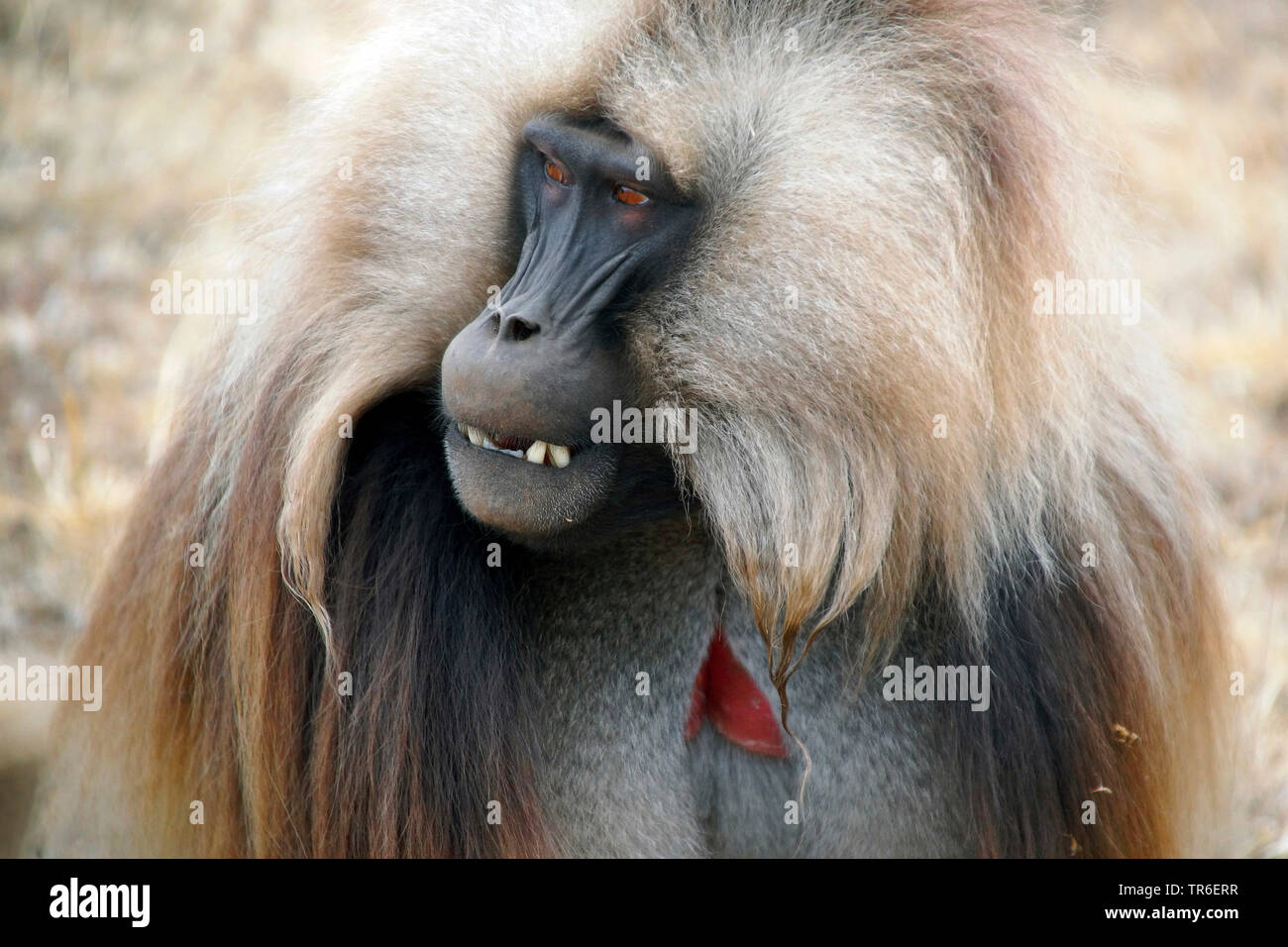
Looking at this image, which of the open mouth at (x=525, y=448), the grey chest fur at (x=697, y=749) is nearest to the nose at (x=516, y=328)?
the open mouth at (x=525, y=448)

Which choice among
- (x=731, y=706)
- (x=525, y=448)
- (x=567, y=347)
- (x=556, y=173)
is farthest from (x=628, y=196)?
(x=731, y=706)

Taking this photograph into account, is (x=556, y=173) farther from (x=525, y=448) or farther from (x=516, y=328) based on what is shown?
(x=525, y=448)

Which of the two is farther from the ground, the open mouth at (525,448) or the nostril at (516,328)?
the nostril at (516,328)

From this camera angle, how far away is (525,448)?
2.50 meters

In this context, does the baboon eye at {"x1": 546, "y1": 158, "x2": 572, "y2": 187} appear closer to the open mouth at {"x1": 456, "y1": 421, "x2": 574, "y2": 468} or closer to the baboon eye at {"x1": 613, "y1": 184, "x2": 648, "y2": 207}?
the baboon eye at {"x1": 613, "y1": 184, "x2": 648, "y2": 207}

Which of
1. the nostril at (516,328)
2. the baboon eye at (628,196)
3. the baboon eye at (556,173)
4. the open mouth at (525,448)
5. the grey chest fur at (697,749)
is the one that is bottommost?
the grey chest fur at (697,749)

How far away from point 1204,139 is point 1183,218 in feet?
1.37

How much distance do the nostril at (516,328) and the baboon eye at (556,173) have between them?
0.31 meters

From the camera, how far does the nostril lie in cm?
241

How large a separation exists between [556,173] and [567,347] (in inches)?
14.1

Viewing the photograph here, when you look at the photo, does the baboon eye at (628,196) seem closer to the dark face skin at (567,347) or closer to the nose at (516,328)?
the dark face skin at (567,347)

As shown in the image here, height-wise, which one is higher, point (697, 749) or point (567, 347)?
point (567, 347)

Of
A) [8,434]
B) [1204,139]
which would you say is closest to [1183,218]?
[1204,139]

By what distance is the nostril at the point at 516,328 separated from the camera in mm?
2410
